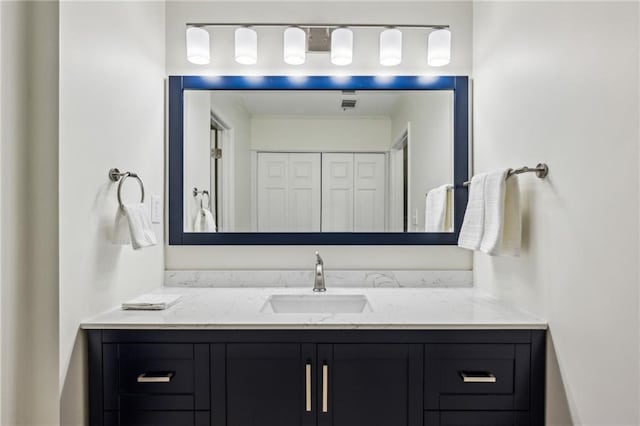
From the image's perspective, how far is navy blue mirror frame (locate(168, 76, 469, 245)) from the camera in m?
1.91

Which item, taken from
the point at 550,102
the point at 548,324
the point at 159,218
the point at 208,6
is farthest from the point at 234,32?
the point at 548,324

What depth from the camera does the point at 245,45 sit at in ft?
6.05

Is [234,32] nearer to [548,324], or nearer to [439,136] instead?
[439,136]

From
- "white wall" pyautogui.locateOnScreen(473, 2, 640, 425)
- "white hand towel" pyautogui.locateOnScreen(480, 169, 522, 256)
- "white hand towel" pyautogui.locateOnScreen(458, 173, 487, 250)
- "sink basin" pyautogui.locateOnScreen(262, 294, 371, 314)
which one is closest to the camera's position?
"white wall" pyautogui.locateOnScreen(473, 2, 640, 425)

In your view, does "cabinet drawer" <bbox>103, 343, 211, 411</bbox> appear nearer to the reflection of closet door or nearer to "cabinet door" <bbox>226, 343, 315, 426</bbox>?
"cabinet door" <bbox>226, 343, 315, 426</bbox>

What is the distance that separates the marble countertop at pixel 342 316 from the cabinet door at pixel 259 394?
10 cm

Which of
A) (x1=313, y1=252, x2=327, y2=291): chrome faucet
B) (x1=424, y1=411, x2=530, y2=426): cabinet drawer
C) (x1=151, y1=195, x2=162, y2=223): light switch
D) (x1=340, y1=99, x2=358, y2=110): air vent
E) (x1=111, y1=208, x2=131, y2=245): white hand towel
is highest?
(x1=340, y1=99, x2=358, y2=110): air vent

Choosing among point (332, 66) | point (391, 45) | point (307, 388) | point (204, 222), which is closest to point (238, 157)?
point (204, 222)

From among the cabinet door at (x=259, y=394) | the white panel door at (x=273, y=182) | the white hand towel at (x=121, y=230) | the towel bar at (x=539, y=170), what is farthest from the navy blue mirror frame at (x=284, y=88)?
the cabinet door at (x=259, y=394)

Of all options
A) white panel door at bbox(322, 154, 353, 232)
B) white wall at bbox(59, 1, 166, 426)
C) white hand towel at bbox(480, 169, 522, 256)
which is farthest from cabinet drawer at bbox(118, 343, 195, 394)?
white hand towel at bbox(480, 169, 522, 256)

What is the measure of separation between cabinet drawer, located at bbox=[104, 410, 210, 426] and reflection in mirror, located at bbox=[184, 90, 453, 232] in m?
0.84

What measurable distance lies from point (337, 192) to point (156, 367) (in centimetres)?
105

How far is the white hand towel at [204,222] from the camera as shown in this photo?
6.30 ft

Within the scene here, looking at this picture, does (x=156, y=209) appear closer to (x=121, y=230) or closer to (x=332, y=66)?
(x=121, y=230)
